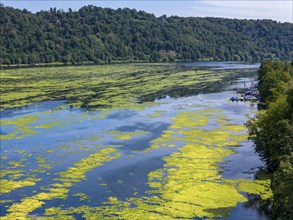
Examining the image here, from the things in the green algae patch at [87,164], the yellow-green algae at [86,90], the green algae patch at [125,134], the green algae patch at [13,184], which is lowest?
the green algae patch at [13,184]

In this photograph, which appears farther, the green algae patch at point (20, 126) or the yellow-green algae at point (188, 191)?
the green algae patch at point (20, 126)

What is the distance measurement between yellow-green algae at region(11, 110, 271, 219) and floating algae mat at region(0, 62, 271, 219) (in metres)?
0.08

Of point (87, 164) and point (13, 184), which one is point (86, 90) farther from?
point (13, 184)

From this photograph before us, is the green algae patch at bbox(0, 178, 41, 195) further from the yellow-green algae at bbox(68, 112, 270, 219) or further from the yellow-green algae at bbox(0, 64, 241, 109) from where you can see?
the yellow-green algae at bbox(0, 64, 241, 109)

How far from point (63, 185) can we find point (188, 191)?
10969 millimetres

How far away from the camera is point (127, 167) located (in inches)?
1811

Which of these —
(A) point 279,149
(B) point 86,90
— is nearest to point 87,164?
(A) point 279,149

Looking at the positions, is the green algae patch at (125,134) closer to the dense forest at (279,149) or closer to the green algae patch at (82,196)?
the dense forest at (279,149)

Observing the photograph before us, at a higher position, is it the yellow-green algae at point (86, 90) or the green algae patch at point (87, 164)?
the yellow-green algae at point (86, 90)

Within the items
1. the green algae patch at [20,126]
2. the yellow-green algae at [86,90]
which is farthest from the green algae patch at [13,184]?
the yellow-green algae at [86,90]

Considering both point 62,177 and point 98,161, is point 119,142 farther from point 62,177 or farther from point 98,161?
point 62,177

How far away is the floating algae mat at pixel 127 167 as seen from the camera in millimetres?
35500

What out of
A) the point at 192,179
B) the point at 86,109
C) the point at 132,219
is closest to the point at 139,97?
the point at 86,109

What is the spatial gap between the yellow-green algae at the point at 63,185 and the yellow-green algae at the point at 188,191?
0.72m
